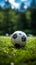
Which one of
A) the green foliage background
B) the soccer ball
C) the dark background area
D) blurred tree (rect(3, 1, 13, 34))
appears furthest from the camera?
the dark background area

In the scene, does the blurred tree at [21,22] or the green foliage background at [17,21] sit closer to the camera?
the green foliage background at [17,21]

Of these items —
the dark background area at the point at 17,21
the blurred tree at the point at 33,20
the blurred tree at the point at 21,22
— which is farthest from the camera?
the blurred tree at the point at 21,22

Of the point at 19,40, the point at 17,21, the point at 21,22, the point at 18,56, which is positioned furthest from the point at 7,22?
the point at 18,56

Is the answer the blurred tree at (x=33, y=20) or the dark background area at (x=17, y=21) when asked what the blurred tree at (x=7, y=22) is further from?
the blurred tree at (x=33, y=20)

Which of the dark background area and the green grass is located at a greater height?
the green grass

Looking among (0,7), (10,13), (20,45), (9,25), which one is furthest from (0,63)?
(0,7)

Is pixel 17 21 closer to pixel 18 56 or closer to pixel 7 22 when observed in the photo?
pixel 7 22

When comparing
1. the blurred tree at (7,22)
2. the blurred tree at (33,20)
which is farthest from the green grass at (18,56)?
the blurred tree at (33,20)

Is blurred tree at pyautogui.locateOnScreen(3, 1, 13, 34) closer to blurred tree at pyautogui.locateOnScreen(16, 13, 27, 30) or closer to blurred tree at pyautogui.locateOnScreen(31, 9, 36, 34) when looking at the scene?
blurred tree at pyautogui.locateOnScreen(16, 13, 27, 30)

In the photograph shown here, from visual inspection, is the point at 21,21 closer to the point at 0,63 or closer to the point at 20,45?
the point at 20,45

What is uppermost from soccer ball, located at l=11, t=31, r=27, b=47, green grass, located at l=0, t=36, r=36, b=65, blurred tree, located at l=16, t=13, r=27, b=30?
green grass, located at l=0, t=36, r=36, b=65

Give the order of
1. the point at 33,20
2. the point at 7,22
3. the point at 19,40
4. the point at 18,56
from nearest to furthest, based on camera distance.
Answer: the point at 18,56 → the point at 19,40 → the point at 7,22 → the point at 33,20

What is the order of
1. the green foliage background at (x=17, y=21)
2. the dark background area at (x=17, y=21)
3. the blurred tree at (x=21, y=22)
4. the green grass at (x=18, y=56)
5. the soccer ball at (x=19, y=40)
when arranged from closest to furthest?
A: the green grass at (x=18, y=56), the soccer ball at (x=19, y=40), the green foliage background at (x=17, y=21), the dark background area at (x=17, y=21), the blurred tree at (x=21, y=22)

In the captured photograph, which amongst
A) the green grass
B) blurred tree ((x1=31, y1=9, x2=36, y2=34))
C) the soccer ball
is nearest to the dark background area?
blurred tree ((x1=31, y1=9, x2=36, y2=34))
